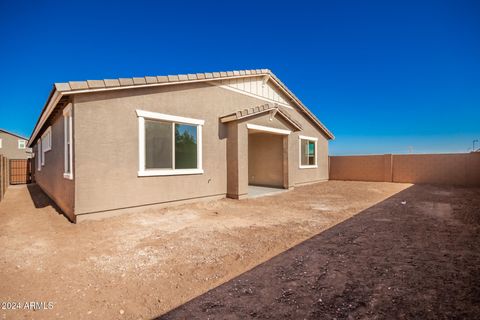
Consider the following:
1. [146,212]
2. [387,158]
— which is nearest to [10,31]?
[146,212]

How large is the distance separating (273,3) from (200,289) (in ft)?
40.8

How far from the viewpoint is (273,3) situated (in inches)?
432

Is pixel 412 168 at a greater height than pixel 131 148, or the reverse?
pixel 131 148

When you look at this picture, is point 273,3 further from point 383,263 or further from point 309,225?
point 383,263

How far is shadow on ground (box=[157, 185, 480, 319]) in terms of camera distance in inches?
90.3

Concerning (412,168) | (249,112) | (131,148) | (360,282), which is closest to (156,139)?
(131,148)

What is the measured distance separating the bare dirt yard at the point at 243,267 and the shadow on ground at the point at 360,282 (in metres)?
0.01

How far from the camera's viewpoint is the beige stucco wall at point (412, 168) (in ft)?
46.6

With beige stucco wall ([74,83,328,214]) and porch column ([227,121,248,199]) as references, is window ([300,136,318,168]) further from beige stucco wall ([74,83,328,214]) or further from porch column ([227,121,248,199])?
beige stucco wall ([74,83,328,214])

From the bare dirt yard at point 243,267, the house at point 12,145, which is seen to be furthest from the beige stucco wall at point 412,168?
the house at point 12,145

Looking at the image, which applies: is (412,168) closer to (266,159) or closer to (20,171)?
(266,159)

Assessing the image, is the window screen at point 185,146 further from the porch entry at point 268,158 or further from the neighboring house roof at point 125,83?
the porch entry at point 268,158

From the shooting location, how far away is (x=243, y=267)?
135 inches

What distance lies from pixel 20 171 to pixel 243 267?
23256 mm
